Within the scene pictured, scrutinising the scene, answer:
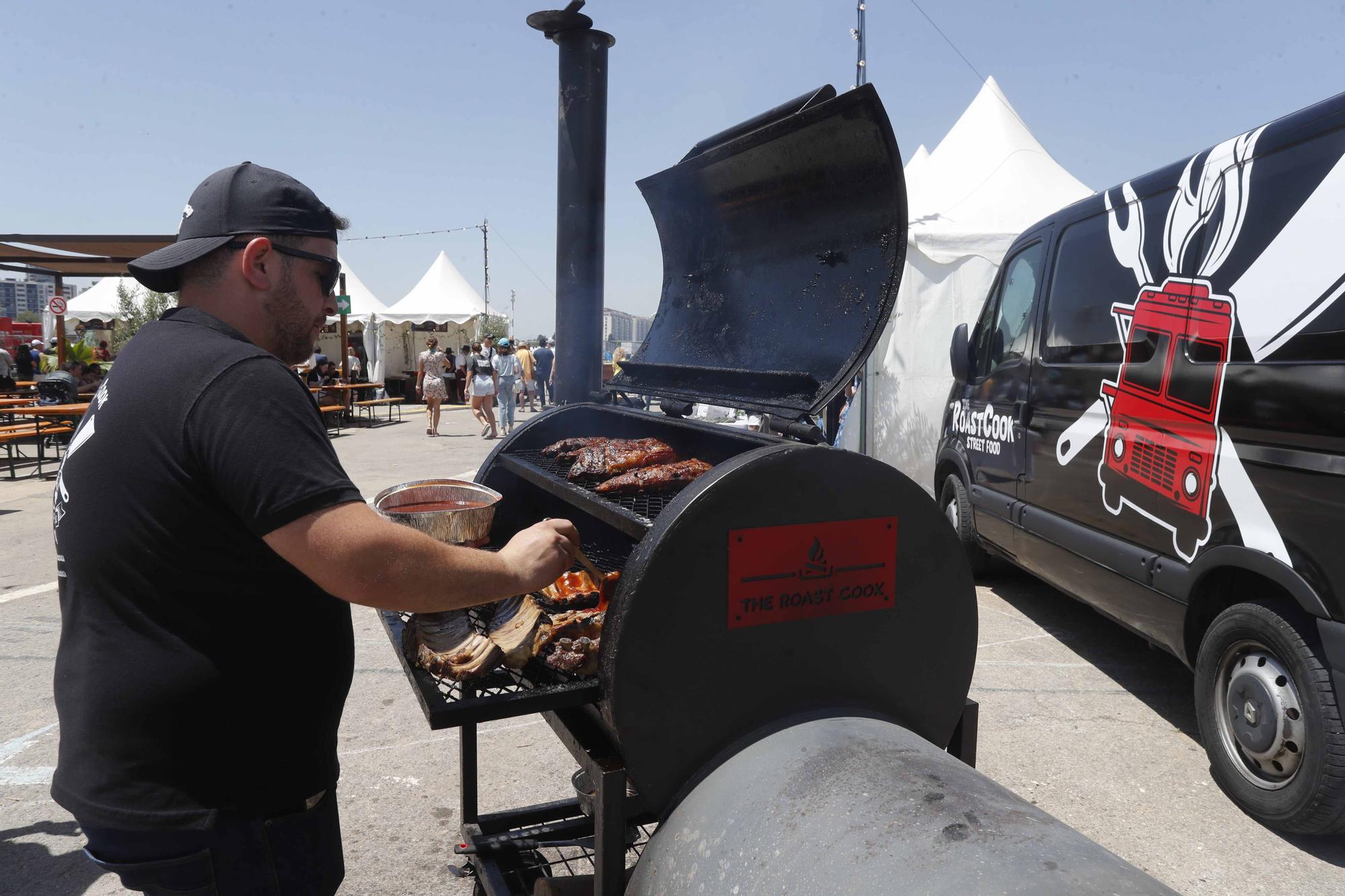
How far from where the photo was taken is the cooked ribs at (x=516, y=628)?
1.86m

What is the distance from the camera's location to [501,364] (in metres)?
16.6

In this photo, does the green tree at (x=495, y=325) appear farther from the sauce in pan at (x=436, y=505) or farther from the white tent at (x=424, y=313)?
the sauce in pan at (x=436, y=505)

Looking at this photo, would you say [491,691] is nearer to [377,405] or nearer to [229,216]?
[229,216]

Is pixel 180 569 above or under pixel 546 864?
above

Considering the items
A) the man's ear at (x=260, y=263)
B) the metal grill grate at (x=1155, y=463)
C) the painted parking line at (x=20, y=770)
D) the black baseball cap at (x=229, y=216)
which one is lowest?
the painted parking line at (x=20, y=770)

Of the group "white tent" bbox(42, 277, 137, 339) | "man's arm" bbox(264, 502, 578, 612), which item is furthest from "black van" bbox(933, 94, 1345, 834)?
"white tent" bbox(42, 277, 137, 339)

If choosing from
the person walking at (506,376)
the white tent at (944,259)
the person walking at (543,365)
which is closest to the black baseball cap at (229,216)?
the white tent at (944,259)

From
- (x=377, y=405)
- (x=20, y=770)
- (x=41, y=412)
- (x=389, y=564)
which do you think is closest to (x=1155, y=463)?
(x=389, y=564)

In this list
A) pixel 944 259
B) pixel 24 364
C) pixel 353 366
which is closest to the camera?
pixel 944 259

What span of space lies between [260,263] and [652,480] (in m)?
1.13

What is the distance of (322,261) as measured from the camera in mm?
1682

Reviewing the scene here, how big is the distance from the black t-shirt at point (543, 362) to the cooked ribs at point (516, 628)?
19468mm

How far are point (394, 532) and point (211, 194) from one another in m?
0.76

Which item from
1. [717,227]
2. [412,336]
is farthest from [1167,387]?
[412,336]
